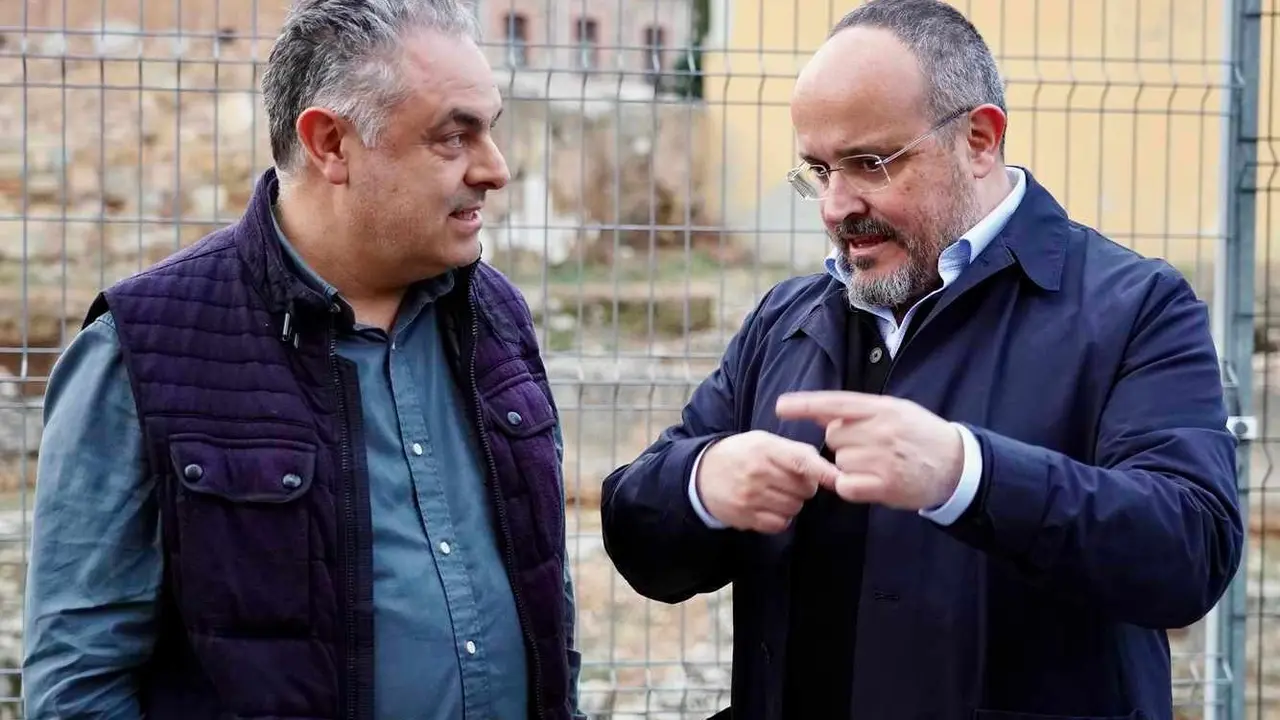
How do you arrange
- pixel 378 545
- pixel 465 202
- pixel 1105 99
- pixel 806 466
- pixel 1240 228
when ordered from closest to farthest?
pixel 806 466 → pixel 378 545 → pixel 465 202 → pixel 1240 228 → pixel 1105 99

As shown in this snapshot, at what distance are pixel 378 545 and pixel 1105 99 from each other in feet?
10.1

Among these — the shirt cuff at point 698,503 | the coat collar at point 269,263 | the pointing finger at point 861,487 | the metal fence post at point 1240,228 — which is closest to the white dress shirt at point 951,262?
the shirt cuff at point 698,503

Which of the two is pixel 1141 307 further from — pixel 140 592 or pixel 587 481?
pixel 587 481

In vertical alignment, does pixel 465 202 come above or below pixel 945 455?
above

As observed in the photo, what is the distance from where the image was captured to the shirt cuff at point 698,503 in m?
2.49

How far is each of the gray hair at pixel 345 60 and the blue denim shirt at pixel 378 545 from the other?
0.25 metres

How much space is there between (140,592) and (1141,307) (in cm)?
161

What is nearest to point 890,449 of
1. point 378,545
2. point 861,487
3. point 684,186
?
point 861,487

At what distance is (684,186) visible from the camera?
4.78m

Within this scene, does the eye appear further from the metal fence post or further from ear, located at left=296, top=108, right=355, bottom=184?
the metal fence post

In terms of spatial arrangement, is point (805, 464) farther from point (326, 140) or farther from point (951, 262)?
point (326, 140)

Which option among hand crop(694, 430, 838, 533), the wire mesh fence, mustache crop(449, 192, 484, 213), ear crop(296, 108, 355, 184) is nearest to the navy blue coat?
hand crop(694, 430, 838, 533)

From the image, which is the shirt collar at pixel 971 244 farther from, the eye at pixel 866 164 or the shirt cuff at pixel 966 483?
the shirt cuff at pixel 966 483

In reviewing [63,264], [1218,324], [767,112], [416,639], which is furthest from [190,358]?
[1218,324]
